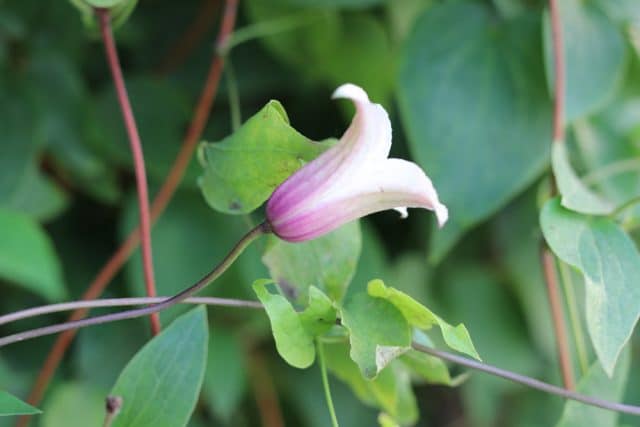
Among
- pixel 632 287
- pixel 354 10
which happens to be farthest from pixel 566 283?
pixel 354 10

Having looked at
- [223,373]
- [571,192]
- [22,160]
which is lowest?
[223,373]

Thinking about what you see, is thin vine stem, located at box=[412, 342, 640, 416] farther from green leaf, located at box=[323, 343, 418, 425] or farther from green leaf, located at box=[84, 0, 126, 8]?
green leaf, located at box=[84, 0, 126, 8]

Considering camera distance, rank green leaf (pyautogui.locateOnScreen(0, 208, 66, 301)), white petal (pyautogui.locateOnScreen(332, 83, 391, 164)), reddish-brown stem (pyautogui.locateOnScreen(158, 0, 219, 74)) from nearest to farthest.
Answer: white petal (pyautogui.locateOnScreen(332, 83, 391, 164)) < green leaf (pyautogui.locateOnScreen(0, 208, 66, 301)) < reddish-brown stem (pyautogui.locateOnScreen(158, 0, 219, 74))

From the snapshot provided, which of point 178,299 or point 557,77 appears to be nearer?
point 178,299

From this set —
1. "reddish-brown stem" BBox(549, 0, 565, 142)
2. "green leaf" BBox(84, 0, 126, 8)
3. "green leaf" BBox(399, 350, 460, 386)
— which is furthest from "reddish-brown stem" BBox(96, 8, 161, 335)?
"reddish-brown stem" BBox(549, 0, 565, 142)

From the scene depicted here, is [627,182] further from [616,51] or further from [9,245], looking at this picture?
[9,245]

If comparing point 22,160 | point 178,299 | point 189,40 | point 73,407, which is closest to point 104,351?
point 73,407

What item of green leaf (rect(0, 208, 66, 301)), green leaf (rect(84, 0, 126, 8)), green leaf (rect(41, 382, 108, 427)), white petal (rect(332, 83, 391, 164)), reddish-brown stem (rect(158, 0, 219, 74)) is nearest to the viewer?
white petal (rect(332, 83, 391, 164))

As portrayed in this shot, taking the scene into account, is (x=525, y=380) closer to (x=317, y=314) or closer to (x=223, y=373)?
(x=317, y=314)
